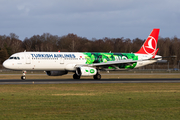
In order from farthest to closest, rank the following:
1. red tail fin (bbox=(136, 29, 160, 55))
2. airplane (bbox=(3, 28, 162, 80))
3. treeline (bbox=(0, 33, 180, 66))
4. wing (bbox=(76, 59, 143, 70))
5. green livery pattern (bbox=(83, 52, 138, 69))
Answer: treeline (bbox=(0, 33, 180, 66)) < red tail fin (bbox=(136, 29, 160, 55)) < green livery pattern (bbox=(83, 52, 138, 69)) < wing (bbox=(76, 59, 143, 70)) < airplane (bbox=(3, 28, 162, 80))

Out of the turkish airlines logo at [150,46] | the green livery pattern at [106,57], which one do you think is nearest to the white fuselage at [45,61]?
the green livery pattern at [106,57]

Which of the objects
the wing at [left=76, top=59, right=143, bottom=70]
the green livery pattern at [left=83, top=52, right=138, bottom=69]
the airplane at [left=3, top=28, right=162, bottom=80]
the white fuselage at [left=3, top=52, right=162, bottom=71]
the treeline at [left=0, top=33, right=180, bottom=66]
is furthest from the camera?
the treeline at [left=0, top=33, right=180, bottom=66]

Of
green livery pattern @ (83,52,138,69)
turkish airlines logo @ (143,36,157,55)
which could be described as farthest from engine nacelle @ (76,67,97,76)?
turkish airlines logo @ (143,36,157,55)

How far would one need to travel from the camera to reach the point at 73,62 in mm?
40969

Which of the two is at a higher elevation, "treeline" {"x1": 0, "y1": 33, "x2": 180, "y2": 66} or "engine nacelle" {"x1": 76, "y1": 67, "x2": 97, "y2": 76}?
"treeline" {"x1": 0, "y1": 33, "x2": 180, "y2": 66}

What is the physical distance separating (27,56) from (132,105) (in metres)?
26.5

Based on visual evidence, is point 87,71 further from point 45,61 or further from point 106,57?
point 106,57

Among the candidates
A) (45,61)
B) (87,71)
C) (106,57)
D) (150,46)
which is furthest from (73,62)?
(150,46)

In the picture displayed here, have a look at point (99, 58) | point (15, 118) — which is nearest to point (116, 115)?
point (15, 118)

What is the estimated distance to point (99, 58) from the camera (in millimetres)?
43188

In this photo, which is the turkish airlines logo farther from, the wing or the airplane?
the wing

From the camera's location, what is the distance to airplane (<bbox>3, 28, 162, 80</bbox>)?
3828 centimetres

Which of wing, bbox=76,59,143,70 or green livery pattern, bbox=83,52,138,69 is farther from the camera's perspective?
green livery pattern, bbox=83,52,138,69

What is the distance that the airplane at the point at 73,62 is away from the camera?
3828 cm
